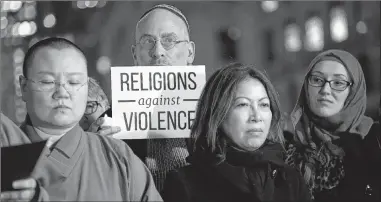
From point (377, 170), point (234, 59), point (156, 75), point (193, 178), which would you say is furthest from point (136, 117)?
point (377, 170)

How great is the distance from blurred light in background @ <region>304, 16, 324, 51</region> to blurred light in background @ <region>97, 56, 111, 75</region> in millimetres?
920

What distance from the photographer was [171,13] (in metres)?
2.24

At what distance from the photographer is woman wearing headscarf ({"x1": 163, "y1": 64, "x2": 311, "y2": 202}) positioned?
2168 mm

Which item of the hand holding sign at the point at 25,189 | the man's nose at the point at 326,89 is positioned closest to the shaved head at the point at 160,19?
the man's nose at the point at 326,89

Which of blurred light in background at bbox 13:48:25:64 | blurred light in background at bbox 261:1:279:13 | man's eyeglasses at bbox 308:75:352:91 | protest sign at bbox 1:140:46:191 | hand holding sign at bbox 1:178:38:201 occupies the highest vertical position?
blurred light in background at bbox 261:1:279:13

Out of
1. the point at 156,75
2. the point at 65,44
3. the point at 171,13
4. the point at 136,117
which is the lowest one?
the point at 136,117

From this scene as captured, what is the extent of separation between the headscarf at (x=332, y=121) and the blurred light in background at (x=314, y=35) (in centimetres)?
5

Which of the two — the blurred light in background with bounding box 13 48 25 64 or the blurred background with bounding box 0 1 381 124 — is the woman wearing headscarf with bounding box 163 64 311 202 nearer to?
the blurred background with bounding box 0 1 381 124

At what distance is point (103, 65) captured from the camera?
222 centimetres

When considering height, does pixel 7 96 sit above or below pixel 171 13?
below

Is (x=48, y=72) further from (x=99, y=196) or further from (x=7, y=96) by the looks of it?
(x=99, y=196)

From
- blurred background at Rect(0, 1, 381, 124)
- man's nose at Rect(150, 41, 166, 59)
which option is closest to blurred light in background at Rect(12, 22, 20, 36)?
blurred background at Rect(0, 1, 381, 124)

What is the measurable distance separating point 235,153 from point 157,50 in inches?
22.8

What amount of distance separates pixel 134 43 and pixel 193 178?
67 cm
